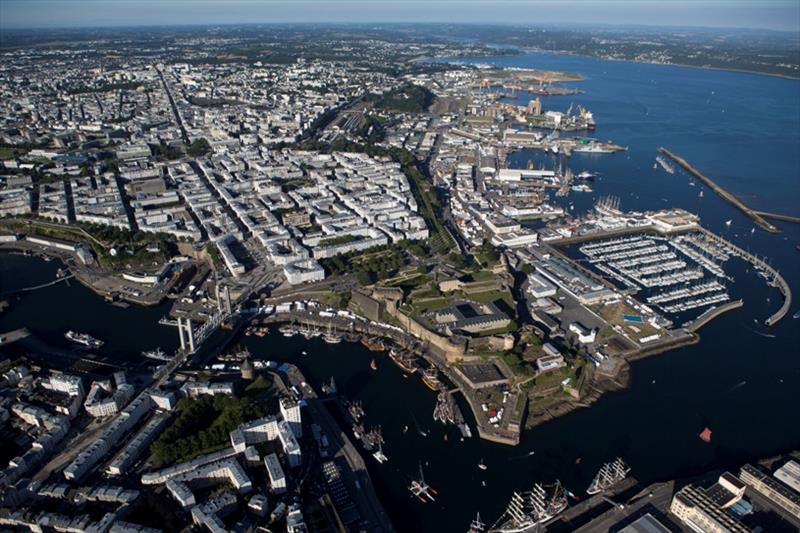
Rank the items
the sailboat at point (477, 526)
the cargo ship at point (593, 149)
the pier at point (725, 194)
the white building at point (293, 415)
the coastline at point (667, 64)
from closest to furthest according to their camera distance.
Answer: the sailboat at point (477, 526)
the white building at point (293, 415)
the pier at point (725, 194)
the cargo ship at point (593, 149)
the coastline at point (667, 64)

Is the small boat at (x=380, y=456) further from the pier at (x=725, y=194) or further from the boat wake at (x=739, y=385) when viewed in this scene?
the pier at (x=725, y=194)

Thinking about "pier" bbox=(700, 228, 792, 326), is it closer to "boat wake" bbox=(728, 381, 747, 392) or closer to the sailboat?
"boat wake" bbox=(728, 381, 747, 392)

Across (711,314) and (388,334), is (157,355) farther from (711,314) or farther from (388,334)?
(711,314)

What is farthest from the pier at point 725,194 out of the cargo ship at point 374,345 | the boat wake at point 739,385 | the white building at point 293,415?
the white building at point 293,415

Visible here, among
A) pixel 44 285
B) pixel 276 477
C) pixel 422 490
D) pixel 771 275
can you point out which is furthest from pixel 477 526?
pixel 771 275

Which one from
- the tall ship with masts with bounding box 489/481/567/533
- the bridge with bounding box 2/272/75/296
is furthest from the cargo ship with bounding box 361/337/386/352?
the bridge with bounding box 2/272/75/296

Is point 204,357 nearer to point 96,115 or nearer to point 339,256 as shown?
point 339,256
